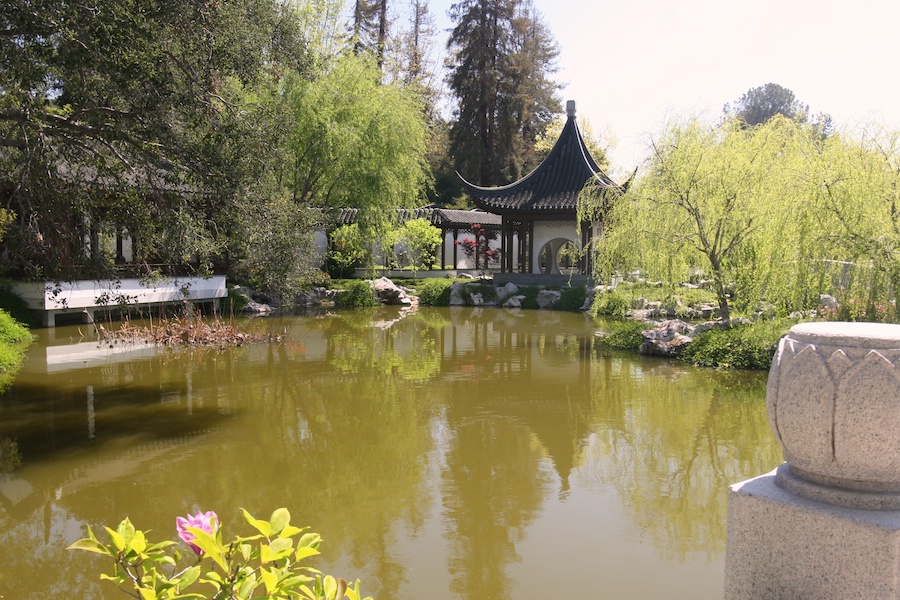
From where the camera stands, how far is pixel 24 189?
6.75 m

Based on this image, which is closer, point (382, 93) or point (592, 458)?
point (592, 458)

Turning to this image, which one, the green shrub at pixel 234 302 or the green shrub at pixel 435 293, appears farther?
the green shrub at pixel 435 293

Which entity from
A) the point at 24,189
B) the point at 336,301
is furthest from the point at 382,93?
the point at 24,189

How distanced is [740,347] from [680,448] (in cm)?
441

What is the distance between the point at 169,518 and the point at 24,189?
3838mm

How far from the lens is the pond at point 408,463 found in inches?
163

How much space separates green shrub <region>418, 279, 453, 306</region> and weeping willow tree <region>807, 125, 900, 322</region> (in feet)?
41.9

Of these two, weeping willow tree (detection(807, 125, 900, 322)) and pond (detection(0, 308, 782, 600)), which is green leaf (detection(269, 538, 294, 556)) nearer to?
pond (detection(0, 308, 782, 600))

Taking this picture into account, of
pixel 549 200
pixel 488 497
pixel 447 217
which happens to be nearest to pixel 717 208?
pixel 488 497

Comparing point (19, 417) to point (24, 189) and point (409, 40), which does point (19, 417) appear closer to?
point (24, 189)

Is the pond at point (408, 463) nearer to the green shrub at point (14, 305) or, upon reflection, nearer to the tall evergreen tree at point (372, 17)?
the green shrub at point (14, 305)

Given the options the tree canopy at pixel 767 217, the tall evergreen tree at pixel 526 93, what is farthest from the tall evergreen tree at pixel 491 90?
the tree canopy at pixel 767 217

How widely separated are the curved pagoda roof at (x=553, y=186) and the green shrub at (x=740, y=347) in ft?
30.1

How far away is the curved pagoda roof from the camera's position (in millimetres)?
19891
